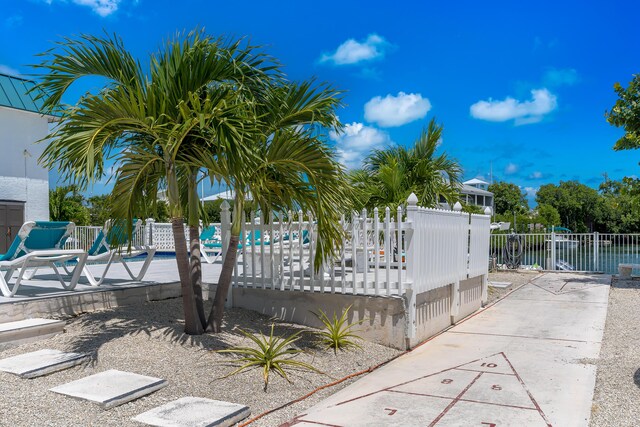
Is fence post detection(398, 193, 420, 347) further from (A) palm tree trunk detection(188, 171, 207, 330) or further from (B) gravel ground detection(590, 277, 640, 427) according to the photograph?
(A) palm tree trunk detection(188, 171, 207, 330)

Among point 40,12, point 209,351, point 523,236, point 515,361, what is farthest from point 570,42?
point 209,351

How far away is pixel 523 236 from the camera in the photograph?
1786 cm

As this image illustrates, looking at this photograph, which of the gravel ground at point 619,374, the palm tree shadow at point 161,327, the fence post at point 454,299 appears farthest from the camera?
the fence post at point 454,299

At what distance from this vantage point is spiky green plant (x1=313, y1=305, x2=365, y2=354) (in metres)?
6.11

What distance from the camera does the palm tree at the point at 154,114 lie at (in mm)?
5035

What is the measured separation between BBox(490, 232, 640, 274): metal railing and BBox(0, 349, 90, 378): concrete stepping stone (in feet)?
49.9

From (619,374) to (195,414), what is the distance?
4.24m

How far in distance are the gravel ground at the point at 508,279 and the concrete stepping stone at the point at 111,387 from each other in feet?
26.6

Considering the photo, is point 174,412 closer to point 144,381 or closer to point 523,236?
point 144,381

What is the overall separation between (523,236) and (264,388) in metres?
15.1

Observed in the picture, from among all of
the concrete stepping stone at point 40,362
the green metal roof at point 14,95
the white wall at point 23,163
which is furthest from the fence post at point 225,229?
the green metal roof at point 14,95

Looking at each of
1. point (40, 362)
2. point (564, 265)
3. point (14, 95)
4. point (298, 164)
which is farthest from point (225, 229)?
point (564, 265)

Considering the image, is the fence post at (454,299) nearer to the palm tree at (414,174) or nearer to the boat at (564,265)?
the palm tree at (414,174)

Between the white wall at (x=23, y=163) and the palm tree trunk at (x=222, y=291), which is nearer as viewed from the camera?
the palm tree trunk at (x=222, y=291)
